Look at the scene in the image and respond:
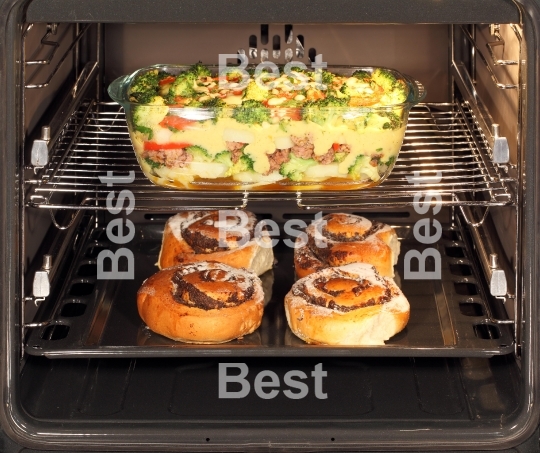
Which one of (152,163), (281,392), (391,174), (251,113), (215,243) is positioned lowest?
(281,392)

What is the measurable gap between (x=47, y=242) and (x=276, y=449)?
680 mm

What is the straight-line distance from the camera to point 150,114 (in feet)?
4.87

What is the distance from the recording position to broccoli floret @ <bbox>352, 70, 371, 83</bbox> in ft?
5.25

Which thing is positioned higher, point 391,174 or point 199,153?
point 199,153

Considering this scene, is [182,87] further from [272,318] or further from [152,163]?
[272,318]

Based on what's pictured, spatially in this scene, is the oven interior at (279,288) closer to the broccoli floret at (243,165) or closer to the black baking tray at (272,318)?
the black baking tray at (272,318)

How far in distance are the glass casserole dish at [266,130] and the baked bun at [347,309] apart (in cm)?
17

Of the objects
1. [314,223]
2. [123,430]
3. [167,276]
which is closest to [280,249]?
[314,223]

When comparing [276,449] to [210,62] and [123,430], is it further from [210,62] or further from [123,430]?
[210,62]

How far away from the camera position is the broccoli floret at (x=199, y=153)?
4.93 ft

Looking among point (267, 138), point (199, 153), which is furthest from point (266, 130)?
point (199, 153)

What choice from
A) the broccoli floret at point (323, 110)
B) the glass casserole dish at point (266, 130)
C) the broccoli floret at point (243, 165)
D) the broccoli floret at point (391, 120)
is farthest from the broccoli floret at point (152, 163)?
the broccoli floret at point (391, 120)

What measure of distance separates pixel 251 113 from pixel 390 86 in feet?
0.90

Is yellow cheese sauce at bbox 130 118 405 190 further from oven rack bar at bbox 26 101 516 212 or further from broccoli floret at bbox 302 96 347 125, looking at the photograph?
oven rack bar at bbox 26 101 516 212
